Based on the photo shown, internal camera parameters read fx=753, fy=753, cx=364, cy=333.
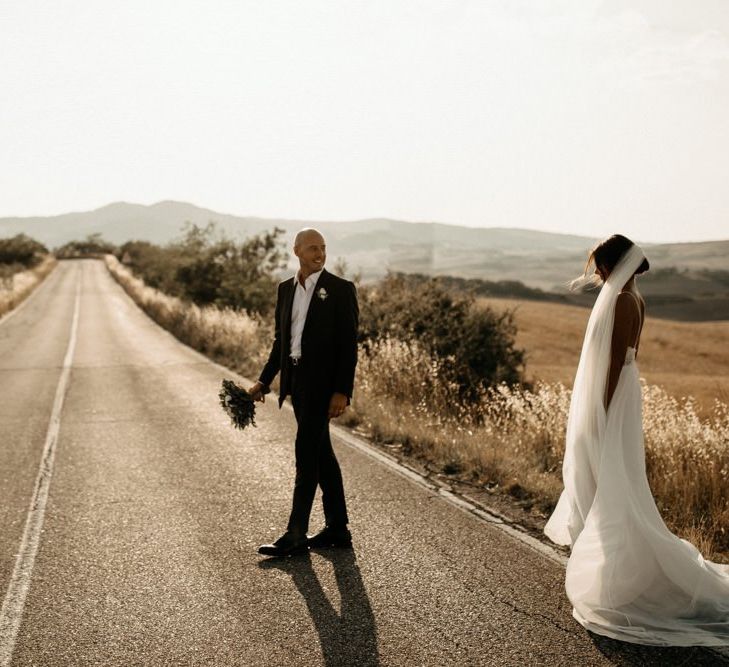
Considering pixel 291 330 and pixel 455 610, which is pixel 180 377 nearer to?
pixel 291 330

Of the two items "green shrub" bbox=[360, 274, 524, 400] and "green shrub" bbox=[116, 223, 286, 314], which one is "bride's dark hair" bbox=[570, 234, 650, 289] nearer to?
"green shrub" bbox=[360, 274, 524, 400]

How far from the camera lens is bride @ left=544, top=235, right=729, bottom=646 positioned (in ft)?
13.9

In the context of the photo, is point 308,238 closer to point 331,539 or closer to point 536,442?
point 331,539

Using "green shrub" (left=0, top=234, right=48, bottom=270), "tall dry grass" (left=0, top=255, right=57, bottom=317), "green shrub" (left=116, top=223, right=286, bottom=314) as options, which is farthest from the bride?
"green shrub" (left=0, top=234, right=48, bottom=270)

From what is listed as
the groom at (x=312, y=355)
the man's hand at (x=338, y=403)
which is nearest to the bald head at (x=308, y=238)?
the groom at (x=312, y=355)

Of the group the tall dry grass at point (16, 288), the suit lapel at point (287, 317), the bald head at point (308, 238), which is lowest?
the tall dry grass at point (16, 288)

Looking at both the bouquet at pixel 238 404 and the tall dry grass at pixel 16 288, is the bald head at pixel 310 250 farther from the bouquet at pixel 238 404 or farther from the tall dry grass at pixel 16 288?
the tall dry grass at pixel 16 288

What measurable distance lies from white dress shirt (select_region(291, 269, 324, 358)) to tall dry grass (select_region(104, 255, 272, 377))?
36.7 feet

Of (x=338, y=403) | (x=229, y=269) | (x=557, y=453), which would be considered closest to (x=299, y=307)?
(x=338, y=403)

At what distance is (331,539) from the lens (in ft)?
18.5

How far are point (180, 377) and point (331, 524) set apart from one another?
11.6m

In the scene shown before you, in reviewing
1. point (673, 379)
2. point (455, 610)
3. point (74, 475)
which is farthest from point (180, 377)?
point (673, 379)

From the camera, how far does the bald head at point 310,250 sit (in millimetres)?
5340

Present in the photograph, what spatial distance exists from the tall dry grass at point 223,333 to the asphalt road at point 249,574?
27.6 feet
